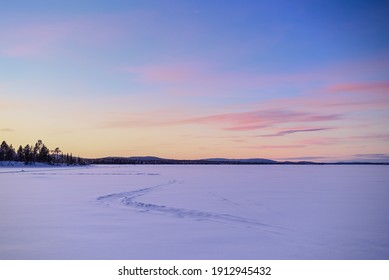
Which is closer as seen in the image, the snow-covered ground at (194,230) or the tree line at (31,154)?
the snow-covered ground at (194,230)

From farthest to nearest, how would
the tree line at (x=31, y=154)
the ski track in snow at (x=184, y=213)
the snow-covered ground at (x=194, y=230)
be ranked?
the tree line at (x=31, y=154)
the ski track in snow at (x=184, y=213)
the snow-covered ground at (x=194, y=230)

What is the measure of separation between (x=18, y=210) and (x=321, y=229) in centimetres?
809

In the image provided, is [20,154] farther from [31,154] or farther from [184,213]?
[184,213]

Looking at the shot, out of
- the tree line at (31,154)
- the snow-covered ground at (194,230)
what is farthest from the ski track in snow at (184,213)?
the tree line at (31,154)

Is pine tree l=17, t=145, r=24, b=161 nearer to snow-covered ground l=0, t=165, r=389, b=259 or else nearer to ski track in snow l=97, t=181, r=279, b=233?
snow-covered ground l=0, t=165, r=389, b=259

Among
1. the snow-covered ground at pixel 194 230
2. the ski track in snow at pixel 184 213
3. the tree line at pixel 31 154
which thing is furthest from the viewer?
the tree line at pixel 31 154

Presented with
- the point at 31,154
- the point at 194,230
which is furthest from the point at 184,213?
the point at 31,154

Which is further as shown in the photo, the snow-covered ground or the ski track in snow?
the ski track in snow

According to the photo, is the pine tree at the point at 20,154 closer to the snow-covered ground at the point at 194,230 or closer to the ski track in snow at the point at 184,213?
the snow-covered ground at the point at 194,230

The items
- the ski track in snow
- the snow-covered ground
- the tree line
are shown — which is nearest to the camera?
the snow-covered ground

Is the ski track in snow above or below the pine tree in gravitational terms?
below

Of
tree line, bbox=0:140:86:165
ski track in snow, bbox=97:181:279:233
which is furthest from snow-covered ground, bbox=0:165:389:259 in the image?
tree line, bbox=0:140:86:165

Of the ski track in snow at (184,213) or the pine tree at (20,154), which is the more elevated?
the pine tree at (20,154)
